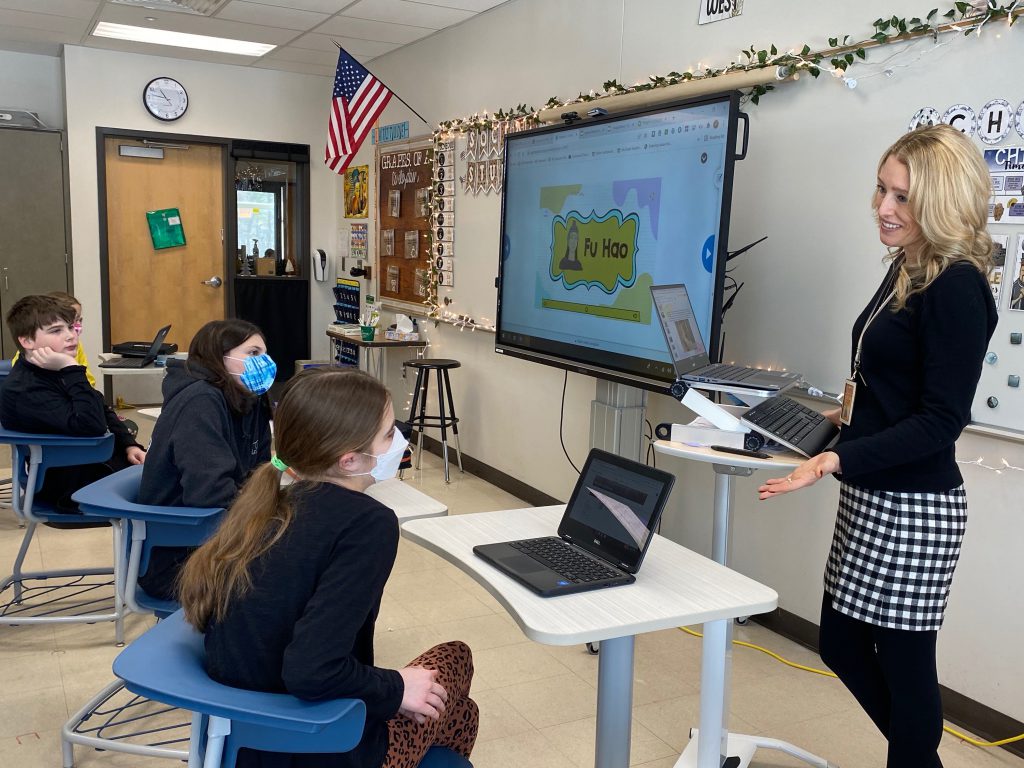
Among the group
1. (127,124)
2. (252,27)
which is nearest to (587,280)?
(252,27)

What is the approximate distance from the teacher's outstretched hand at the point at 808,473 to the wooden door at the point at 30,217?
6501 millimetres

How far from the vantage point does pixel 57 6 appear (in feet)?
18.7

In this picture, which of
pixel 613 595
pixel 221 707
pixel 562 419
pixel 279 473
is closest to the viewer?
pixel 221 707

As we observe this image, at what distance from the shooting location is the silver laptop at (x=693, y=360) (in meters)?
2.45

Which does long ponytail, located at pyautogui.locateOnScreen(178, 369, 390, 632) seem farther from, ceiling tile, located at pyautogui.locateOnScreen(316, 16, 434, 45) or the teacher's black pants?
ceiling tile, located at pyautogui.locateOnScreen(316, 16, 434, 45)

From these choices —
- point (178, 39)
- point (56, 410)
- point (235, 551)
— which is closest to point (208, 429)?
point (56, 410)

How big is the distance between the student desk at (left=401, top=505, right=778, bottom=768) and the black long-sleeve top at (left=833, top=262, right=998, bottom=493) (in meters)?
0.41

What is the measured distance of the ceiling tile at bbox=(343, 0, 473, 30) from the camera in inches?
212

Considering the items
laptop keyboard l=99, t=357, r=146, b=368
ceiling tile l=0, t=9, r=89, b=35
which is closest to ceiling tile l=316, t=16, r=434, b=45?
ceiling tile l=0, t=9, r=89, b=35

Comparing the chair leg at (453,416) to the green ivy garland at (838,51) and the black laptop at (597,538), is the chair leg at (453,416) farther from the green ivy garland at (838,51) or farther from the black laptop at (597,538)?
the black laptop at (597,538)

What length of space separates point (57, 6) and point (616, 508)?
5495 millimetres

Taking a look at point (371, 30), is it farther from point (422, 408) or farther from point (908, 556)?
point (908, 556)

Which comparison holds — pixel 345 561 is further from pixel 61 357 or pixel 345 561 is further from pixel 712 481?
pixel 712 481

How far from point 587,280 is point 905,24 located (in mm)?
1486
